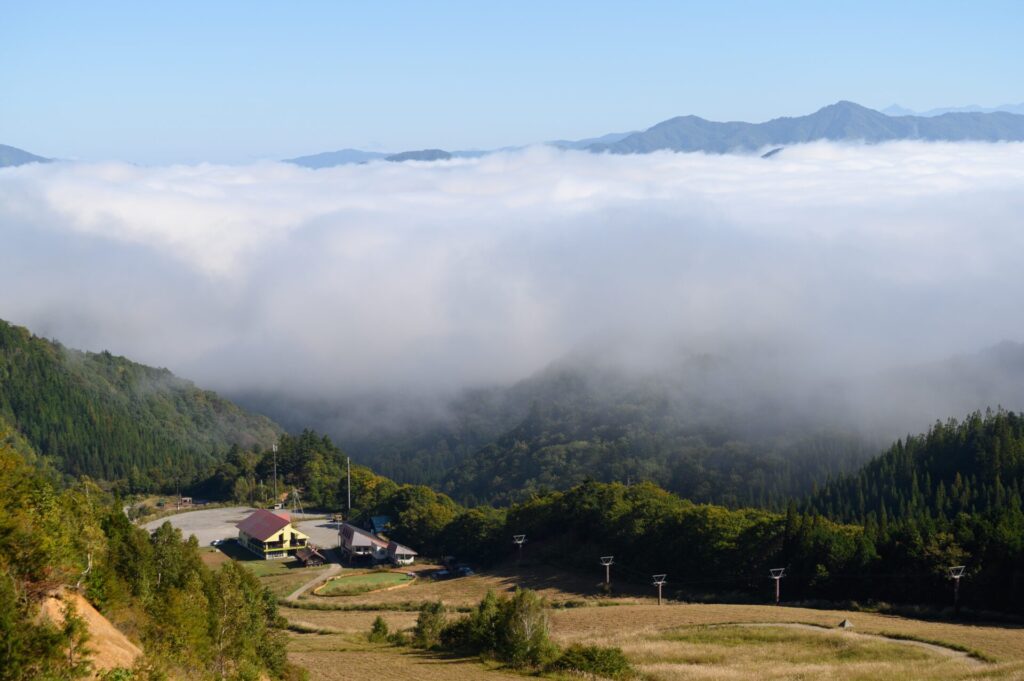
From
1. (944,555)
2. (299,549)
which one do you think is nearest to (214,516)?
(299,549)

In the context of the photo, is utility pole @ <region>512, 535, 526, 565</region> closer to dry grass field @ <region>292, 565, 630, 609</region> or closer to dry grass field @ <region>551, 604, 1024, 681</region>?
dry grass field @ <region>292, 565, 630, 609</region>

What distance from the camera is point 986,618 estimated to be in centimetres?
5169

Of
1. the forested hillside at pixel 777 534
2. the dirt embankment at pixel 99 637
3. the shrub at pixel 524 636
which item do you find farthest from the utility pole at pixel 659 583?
the dirt embankment at pixel 99 637

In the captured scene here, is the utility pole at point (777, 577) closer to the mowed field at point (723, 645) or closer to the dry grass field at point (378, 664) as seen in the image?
the mowed field at point (723, 645)

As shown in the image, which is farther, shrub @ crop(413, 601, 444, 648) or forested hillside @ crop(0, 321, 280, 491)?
forested hillside @ crop(0, 321, 280, 491)

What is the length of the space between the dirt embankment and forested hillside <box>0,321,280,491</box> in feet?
328

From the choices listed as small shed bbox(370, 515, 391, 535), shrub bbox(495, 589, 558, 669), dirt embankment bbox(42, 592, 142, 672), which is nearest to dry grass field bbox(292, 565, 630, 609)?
small shed bbox(370, 515, 391, 535)

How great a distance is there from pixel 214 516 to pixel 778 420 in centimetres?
9011

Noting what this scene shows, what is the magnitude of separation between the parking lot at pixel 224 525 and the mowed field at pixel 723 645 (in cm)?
3050

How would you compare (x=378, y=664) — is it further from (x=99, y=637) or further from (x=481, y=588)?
(x=481, y=588)

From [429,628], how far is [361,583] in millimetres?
27971

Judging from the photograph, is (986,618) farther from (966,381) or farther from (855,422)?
(966,381)

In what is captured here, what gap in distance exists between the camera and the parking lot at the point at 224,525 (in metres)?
92.1

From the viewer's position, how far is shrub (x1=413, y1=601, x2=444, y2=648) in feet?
159
